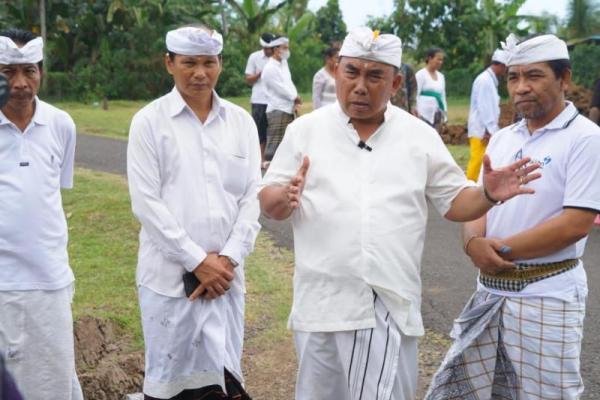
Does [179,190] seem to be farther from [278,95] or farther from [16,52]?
[278,95]

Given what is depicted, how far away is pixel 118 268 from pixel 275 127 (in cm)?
488

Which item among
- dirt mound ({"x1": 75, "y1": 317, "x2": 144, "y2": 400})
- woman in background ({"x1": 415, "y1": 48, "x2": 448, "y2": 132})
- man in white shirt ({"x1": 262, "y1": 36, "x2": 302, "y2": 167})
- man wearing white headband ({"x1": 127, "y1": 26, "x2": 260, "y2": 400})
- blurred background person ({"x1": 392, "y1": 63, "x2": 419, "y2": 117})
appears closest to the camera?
man wearing white headband ({"x1": 127, "y1": 26, "x2": 260, "y2": 400})

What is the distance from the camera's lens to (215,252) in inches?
161

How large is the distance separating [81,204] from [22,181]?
5898mm

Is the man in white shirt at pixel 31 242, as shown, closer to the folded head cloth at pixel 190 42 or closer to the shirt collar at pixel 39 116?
the shirt collar at pixel 39 116

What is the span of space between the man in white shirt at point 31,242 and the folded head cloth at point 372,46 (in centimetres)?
151

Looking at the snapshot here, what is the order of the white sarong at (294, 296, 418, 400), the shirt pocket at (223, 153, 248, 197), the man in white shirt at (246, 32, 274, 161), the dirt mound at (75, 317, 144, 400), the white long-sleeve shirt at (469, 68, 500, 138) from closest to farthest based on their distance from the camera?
the white sarong at (294, 296, 418, 400), the shirt pocket at (223, 153, 248, 197), the dirt mound at (75, 317, 144, 400), the white long-sleeve shirt at (469, 68, 500, 138), the man in white shirt at (246, 32, 274, 161)

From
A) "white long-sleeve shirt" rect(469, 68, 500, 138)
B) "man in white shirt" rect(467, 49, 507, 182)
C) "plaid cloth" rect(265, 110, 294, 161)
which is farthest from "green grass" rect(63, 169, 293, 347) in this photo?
"white long-sleeve shirt" rect(469, 68, 500, 138)

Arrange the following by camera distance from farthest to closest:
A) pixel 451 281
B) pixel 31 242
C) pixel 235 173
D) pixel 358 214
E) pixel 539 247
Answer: pixel 451 281 < pixel 235 173 < pixel 31 242 < pixel 539 247 < pixel 358 214

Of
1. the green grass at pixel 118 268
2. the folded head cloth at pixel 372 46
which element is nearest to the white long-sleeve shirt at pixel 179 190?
the folded head cloth at pixel 372 46

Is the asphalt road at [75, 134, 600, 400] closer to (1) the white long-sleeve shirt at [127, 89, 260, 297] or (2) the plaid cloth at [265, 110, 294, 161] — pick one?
(1) the white long-sleeve shirt at [127, 89, 260, 297]

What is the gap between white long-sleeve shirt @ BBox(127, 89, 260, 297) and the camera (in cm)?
396

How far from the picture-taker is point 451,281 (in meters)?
7.10

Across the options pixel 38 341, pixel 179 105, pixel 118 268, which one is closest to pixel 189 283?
pixel 38 341
